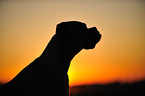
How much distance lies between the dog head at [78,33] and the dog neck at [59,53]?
4.5 inches

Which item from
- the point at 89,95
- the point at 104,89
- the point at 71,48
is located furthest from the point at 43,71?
the point at 104,89

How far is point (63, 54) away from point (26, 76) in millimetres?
797

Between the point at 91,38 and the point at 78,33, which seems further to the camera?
the point at 91,38

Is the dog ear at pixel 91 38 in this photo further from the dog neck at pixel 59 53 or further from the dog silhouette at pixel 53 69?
the dog neck at pixel 59 53

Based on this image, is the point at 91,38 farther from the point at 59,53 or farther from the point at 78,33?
the point at 59,53

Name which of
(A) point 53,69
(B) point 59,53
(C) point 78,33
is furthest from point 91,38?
(A) point 53,69

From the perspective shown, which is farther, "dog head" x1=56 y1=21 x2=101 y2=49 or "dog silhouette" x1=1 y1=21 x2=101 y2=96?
"dog head" x1=56 y1=21 x2=101 y2=49

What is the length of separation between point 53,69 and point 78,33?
101 cm

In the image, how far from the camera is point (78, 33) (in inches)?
151

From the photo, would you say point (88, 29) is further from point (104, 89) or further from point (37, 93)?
point (104, 89)

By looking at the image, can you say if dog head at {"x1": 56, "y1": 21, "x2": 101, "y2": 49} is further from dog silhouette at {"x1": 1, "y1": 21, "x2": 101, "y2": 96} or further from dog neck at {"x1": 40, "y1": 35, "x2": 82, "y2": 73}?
dog neck at {"x1": 40, "y1": 35, "x2": 82, "y2": 73}

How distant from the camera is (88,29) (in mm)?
4039

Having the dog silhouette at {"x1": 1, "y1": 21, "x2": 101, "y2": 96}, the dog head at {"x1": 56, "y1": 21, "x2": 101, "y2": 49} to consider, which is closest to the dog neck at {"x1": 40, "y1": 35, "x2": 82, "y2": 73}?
the dog silhouette at {"x1": 1, "y1": 21, "x2": 101, "y2": 96}

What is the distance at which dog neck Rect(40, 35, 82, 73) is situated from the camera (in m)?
3.34
